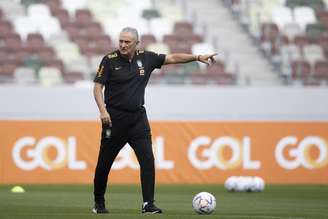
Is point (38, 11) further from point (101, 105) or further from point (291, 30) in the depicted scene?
point (101, 105)

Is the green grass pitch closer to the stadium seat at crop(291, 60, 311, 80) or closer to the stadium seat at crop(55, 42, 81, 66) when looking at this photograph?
the stadium seat at crop(291, 60, 311, 80)

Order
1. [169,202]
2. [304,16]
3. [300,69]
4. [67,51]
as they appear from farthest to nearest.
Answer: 1. [304,16]
2. [300,69]
3. [67,51]
4. [169,202]

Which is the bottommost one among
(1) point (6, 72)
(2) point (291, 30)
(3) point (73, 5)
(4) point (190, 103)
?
(4) point (190, 103)

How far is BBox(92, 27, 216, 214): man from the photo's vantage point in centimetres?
1066

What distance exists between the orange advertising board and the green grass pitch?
116 cm

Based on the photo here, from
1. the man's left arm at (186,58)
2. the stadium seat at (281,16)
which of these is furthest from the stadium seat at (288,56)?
the man's left arm at (186,58)

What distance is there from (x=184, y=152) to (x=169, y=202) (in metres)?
6.67

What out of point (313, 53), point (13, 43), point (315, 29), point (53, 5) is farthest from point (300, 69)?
point (13, 43)

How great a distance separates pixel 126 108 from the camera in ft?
35.0

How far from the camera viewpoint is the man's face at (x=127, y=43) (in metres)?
10.5

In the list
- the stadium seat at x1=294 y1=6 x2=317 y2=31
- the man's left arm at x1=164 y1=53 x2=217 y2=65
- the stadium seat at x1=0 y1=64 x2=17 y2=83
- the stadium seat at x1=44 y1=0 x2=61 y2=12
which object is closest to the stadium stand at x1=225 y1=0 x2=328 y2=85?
the stadium seat at x1=294 y1=6 x2=317 y2=31

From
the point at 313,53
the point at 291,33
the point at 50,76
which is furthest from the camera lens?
the point at 291,33

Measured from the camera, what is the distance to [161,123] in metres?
20.6

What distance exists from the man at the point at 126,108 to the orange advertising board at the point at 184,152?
9164 millimetres
